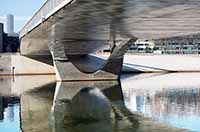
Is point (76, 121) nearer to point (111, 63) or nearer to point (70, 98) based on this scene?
point (70, 98)

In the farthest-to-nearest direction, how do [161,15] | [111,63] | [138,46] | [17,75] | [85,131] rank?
[138,46] < [17,75] < [111,63] < [161,15] < [85,131]

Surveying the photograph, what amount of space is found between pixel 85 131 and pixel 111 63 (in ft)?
96.2

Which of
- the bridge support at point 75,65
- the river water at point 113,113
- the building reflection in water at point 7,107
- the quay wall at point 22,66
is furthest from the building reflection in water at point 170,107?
the quay wall at point 22,66

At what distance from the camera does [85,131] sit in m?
15.9

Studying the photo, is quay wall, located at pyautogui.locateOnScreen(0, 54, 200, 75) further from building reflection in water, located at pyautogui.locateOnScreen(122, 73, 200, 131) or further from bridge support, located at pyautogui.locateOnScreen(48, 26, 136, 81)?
building reflection in water, located at pyautogui.locateOnScreen(122, 73, 200, 131)

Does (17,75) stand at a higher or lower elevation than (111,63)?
lower

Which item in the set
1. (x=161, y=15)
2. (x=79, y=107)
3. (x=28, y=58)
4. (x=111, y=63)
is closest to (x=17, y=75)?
(x=28, y=58)

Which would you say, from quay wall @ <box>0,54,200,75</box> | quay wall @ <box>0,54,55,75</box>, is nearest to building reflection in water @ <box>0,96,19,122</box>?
quay wall @ <box>0,54,55,75</box>

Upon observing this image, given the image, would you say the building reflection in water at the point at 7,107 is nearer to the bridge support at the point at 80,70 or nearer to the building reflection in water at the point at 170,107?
the building reflection in water at the point at 170,107

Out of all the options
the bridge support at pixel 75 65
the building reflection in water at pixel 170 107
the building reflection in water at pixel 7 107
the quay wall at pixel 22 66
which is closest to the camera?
the building reflection in water at pixel 170 107

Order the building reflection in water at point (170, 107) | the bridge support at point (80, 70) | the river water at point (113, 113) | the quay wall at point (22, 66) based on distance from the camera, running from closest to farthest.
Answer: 1. the river water at point (113, 113)
2. the building reflection in water at point (170, 107)
3. the bridge support at point (80, 70)
4. the quay wall at point (22, 66)

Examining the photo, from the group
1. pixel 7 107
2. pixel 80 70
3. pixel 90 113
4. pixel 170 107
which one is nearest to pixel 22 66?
pixel 80 70

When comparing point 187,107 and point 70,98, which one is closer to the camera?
point 187,107

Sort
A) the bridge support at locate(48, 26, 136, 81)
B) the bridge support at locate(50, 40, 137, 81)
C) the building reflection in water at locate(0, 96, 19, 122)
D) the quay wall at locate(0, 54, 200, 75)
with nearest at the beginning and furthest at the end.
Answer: the building reflection in water at locate(0, 96, 19, 122) → the bridge support at locate(48, 26, 136, 81) → the bridge support at locate(50, 40, 137, 81) → the quay wall at locate(0, 54, 200, 75)
